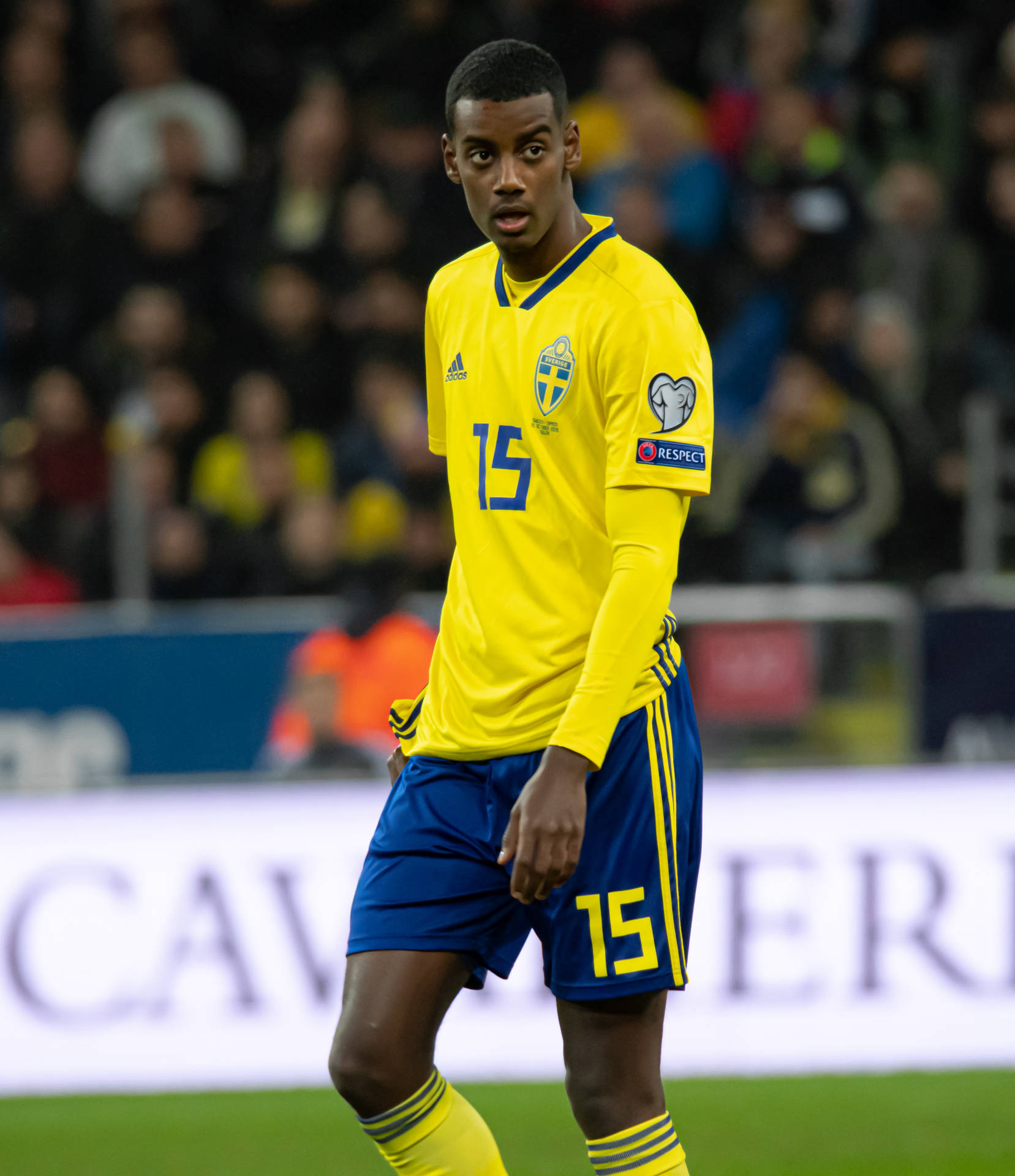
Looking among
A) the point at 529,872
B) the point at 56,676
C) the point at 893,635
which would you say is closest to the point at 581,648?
the point at 529,872

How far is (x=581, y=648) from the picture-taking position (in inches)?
108

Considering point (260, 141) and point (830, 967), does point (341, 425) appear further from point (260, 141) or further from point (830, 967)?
point (830, 967)

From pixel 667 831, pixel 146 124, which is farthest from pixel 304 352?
pixel 667 831

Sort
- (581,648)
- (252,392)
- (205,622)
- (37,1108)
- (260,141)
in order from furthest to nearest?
(260,141), (252,392), (205,622), (37,1108), (581,648)

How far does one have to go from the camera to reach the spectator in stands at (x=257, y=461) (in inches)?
318

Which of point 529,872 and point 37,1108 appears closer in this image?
point 529,872

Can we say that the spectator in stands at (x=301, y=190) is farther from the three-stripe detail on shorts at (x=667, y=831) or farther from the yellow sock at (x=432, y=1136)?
the yellow sock at (x=432, y=1136)

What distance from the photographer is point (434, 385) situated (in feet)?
10.2

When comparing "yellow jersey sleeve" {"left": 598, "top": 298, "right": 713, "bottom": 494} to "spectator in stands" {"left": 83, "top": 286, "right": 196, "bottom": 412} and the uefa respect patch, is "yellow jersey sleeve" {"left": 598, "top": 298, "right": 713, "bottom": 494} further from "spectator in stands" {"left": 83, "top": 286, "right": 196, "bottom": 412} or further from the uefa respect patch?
"spectator in stands" {"left": 83, "top": 286, "right": 196, "bottom": 412}

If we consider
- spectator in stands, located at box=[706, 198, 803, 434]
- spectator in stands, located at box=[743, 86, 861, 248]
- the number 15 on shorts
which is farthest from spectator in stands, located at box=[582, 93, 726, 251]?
the number 15 on shorts

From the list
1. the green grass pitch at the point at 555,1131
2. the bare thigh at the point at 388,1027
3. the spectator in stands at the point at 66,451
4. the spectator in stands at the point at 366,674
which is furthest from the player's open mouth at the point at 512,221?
the spectator in stands at the point at 66,451

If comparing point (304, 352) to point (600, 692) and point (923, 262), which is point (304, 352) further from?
point (600, 692)

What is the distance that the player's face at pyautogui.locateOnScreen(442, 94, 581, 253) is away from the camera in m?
2.63

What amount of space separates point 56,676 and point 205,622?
25.3 inches
